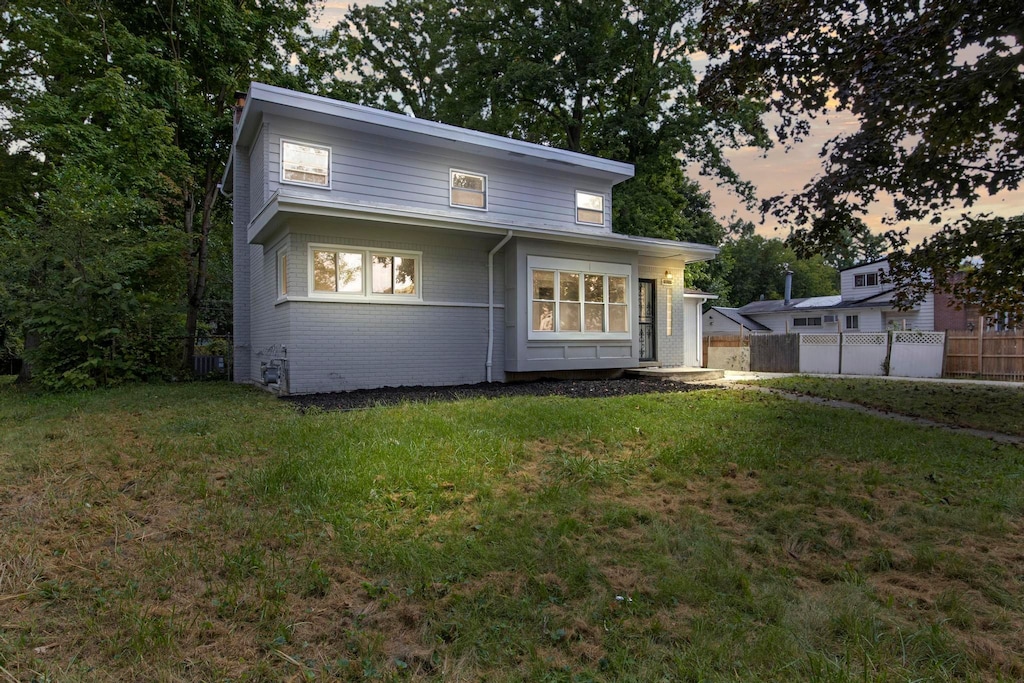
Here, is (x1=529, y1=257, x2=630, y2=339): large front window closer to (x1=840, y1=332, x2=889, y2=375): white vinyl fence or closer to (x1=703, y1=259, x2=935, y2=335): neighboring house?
(x1=840, y1=332, x2=889, y2=375): white vinyl fence

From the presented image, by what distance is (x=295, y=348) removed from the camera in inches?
355

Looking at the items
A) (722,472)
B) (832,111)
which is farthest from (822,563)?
(832,111)

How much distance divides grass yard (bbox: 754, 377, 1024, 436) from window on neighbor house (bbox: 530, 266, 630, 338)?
11.5 ft

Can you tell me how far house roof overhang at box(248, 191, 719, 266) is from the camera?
8430 mm

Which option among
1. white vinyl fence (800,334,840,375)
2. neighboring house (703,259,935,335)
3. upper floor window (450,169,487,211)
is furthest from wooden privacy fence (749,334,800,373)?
upper floor window (450,169,487,211)

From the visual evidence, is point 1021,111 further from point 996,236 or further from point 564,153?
point 564,153

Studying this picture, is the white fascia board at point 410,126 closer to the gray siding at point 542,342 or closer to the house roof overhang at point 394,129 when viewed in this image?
the house roof overhang at point 394,129

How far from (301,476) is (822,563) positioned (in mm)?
3415

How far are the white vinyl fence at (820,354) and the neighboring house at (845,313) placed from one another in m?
6.92

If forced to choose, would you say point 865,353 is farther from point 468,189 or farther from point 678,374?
point 468,189

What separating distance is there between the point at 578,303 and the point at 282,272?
593 cm

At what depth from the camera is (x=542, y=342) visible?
10750 mm

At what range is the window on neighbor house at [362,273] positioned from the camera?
933cm

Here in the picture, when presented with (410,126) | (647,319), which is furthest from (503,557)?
(647,319)
